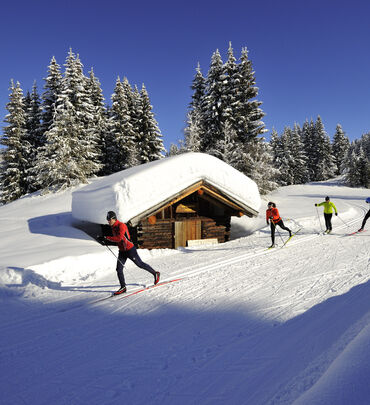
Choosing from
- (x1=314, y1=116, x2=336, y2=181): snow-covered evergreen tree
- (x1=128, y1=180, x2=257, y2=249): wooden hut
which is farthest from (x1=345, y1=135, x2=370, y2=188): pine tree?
(x1=128, y1=180, x2=257, y2=249): wooden hut

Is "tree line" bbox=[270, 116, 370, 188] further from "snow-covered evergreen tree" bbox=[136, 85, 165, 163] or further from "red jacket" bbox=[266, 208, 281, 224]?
"red jacket" bbox=[266, 208, 281, 224]

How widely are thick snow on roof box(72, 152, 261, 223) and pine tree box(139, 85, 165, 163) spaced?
23.7 metres

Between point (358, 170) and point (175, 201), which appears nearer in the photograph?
point (175, 201)

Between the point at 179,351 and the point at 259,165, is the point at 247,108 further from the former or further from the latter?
the point at 179,351

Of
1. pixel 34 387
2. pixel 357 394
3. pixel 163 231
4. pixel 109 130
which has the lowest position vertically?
pixel 34 387

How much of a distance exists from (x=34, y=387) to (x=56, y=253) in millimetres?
5842

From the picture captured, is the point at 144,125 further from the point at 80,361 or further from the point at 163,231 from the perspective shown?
the point at 80,361

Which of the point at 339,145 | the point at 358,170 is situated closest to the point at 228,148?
the point at 358,170

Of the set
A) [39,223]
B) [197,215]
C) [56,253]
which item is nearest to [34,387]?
[56,253]

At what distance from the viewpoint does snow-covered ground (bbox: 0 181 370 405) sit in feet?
9.74

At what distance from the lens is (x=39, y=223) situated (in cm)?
1379

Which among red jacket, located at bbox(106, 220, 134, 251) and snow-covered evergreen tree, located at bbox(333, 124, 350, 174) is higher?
snow-covered evergreen tree, located at bbox(333, 124, 350, 174)

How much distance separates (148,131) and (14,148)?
15.9 meters

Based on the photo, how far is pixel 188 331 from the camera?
4.40 meters
